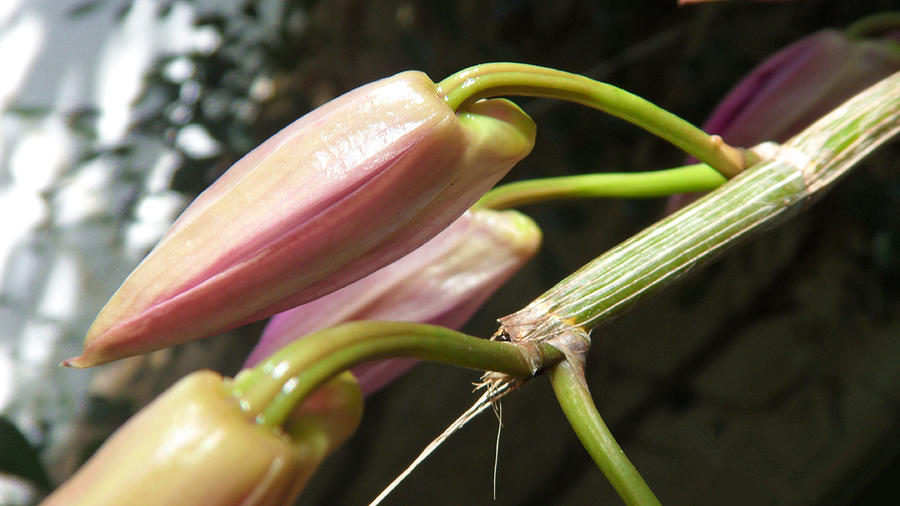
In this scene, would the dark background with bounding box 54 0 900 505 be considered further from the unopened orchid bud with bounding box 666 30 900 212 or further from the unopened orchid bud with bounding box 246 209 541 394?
the unopened orchid bud with bounding box 246 209 541 394

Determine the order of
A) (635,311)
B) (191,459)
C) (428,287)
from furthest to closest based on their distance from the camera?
(635,311) < (428,287) < (191,459)

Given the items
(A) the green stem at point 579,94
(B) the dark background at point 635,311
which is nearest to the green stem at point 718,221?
(A) the green stem at point 579,94

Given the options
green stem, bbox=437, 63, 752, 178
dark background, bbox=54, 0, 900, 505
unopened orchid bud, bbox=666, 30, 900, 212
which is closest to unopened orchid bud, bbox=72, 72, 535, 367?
green stem, bbox=437, 63, 752, 178

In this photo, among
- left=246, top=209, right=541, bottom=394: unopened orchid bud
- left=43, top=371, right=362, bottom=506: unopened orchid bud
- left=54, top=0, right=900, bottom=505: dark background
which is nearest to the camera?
left=43, top=371, right=362, bottom=506: unopened orchid bud

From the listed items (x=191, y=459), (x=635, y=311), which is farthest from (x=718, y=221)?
(x=635, y=311)

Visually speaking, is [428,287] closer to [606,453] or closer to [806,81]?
[606,453]

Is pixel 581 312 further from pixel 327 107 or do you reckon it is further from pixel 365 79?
pixel 365 79

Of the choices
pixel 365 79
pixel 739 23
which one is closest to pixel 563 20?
pixel 739 23

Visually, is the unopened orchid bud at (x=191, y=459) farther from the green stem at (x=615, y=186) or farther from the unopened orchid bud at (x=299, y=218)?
the green stem at (x=615, y=186)
